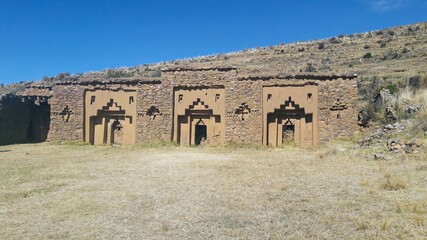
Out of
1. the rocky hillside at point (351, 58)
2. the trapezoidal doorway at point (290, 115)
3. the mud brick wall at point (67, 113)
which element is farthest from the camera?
the rocky hillside at point (351, 58)

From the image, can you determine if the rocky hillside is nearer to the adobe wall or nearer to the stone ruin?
the adobe wall

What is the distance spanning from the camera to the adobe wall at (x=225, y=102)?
1889cm

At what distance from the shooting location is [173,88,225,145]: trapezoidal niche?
789 inches

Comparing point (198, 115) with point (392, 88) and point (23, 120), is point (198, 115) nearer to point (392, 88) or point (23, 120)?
point (392, 88)

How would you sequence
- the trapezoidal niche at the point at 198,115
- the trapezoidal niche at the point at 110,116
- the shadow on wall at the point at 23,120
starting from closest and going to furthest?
1. the trapezoidal niche at the point at 198,115
2. the trapezoidal niche at the point at 110,116
3. the shadow on wall at the point at 23,120

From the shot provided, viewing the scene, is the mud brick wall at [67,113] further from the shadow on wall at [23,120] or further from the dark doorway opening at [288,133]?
the dark doorway opening at [288,133]

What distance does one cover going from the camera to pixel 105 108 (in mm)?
21531

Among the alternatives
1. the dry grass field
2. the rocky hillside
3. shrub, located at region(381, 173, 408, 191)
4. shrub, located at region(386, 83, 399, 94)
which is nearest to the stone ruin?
the rocky hillside

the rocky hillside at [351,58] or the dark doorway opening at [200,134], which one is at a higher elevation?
the rocky hillside at [351,58]

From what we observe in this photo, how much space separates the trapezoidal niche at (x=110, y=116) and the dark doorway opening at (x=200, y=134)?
3517 millimetres

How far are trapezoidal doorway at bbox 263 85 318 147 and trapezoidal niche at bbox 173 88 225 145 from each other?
243 cm

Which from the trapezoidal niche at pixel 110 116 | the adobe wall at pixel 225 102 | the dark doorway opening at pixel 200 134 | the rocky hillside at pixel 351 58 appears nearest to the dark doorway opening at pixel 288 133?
the adobe wall at pixel 225 102

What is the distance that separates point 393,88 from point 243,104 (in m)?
8.23

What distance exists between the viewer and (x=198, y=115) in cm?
2073
